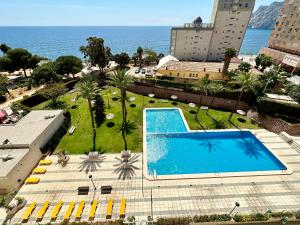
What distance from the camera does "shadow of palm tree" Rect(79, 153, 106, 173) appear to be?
24656 mm

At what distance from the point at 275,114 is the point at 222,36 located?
64.5m

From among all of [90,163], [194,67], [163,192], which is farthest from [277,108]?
[90,163]

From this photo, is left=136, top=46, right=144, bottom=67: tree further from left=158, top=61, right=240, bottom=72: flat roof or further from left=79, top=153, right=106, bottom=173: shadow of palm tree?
left=79, top=153, right=106, bottom=173: shadow of palm tree

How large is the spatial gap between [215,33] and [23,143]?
301 ft

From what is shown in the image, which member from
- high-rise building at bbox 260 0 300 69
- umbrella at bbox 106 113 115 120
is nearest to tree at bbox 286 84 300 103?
high-rise building at bbox 260 0 300 69

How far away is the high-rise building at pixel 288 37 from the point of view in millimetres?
68625

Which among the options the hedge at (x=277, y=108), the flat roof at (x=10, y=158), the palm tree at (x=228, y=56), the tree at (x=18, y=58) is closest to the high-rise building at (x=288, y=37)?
the palm tree at (x=228, y=56)

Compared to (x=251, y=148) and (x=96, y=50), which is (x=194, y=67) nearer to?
(x=251, y=148)

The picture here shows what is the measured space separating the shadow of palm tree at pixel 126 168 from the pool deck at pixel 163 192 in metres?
0.15

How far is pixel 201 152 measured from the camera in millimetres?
28250

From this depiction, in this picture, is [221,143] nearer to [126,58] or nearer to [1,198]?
[1,198]

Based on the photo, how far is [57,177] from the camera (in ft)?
76.6

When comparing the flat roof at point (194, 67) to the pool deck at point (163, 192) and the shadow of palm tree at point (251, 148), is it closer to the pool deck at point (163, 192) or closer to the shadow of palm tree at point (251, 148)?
the shadow of palm tree at point (251, 148)

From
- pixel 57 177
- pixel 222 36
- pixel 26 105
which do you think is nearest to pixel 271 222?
pixel 57 177
